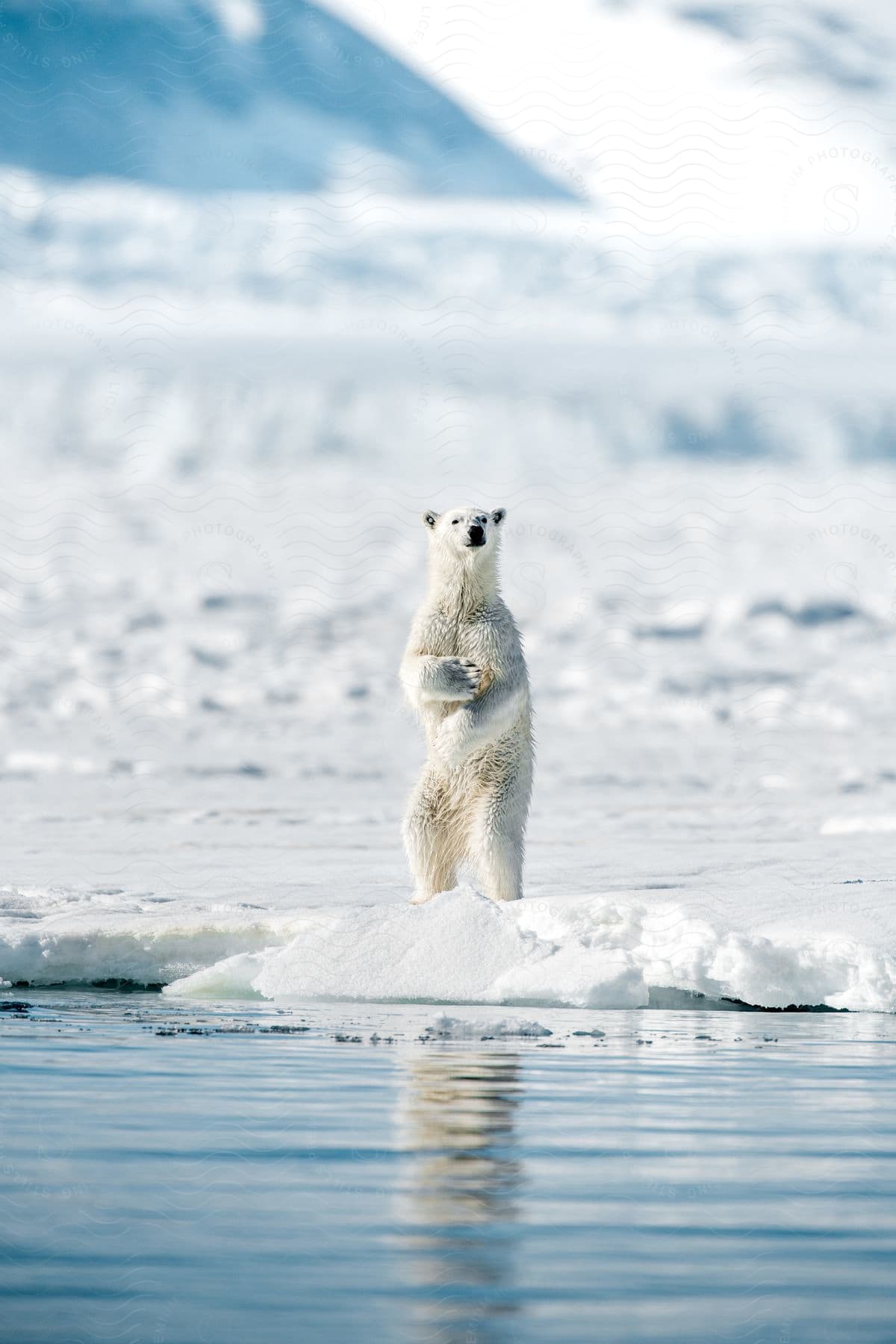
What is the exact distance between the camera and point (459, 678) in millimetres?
11617

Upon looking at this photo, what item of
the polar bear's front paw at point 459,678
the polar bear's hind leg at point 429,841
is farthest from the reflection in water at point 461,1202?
the polar bear's hind leg at point 429,841

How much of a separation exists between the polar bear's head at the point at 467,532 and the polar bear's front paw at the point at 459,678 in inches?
31.5

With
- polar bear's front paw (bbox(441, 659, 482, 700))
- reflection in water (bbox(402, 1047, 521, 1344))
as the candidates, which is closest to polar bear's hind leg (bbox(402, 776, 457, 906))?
polar bear's front paw (bbox(441, 659, 482, 700))

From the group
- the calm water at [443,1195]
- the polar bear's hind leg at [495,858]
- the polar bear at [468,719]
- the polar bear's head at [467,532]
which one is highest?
the polar bear's head at [467,532]

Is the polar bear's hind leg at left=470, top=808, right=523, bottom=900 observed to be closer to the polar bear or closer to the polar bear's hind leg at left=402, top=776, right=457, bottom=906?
the polar bear

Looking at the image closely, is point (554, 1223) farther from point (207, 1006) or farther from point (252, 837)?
point (252, 837)

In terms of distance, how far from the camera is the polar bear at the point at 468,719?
11.8 metres

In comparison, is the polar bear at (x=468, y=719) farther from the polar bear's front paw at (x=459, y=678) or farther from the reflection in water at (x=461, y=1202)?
the reflection in water at (x=461, y=1202)

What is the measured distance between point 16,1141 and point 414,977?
509 centimetres

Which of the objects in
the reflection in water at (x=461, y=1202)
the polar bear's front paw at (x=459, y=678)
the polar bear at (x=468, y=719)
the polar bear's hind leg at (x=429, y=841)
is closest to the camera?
the reflection in water at (x=461, y=1202)

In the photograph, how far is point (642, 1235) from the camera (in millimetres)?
3988

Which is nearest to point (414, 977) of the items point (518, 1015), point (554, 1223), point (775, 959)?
point (518, 1015)

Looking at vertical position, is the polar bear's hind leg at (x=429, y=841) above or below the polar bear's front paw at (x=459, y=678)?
below

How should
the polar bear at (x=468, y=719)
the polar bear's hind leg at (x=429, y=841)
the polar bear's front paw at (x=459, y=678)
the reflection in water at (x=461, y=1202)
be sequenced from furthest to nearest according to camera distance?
the polar bear's hind leg at (x=429, y=841) < the polar bear at (x=468, y=719) < the polar bear's front paw at (x=459, y=678) < the reflection in water at (x=461, y=1202)
